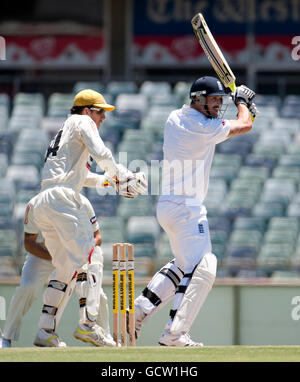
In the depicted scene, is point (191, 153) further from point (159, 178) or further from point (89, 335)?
point (159, 178)

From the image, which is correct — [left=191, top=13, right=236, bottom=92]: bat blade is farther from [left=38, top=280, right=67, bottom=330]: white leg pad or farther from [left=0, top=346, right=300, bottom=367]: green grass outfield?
[left=0, top=346, right=300, bottom=367]: green grass outfield

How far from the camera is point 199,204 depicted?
641 cm

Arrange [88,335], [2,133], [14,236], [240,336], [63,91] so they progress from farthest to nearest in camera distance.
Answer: [63,91], [2,133], [14,236], [240,336], [88,335]

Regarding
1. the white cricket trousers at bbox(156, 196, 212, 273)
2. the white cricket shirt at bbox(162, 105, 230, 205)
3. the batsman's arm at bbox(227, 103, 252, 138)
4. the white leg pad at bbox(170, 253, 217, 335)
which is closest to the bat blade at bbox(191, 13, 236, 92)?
the batsman's arm at bbox(227, 103, 252, 138)

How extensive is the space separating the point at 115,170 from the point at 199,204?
0.60m

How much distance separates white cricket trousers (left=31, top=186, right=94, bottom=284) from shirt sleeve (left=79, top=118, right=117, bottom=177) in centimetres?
32

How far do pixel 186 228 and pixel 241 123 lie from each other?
2.53ft

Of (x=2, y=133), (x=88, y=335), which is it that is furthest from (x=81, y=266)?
(x=2, y=133)

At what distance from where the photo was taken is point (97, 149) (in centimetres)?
616

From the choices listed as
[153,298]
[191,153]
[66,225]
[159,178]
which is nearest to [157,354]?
[153,298]

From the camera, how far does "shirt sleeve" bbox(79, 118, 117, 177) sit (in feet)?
20.1

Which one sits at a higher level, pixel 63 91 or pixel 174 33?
pixel 174 33

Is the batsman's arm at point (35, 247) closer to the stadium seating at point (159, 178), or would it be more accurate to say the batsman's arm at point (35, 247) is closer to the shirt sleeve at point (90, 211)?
the shirt sleeve at point (90, 211)

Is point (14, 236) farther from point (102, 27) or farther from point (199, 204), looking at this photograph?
point (102, 27)
